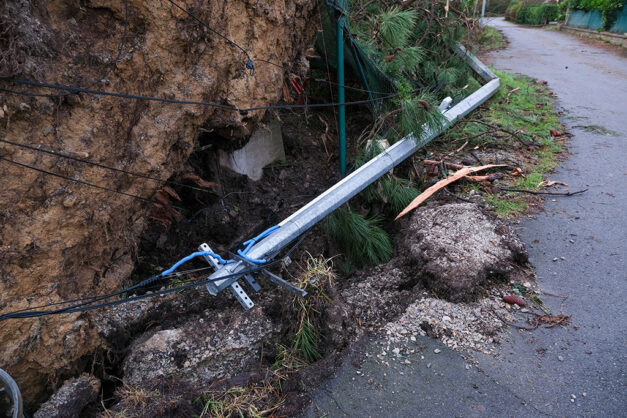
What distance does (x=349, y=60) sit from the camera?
4895mm

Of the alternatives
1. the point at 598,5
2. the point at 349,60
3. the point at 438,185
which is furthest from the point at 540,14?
the point at 438,185

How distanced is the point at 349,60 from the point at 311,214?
7.92 feet

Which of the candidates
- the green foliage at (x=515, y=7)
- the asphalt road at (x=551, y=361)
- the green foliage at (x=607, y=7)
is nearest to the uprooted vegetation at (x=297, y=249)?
the asphalt road at (x=551, y=361)

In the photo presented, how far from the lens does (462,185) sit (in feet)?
14.5

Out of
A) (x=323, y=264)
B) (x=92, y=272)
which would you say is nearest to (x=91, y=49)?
(x=92, y=272)

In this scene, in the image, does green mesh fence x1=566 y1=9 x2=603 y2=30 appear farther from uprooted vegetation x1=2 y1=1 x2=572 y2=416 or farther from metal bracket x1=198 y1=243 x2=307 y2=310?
metal bracket x1=198 y1=243 x2=307 y2=310

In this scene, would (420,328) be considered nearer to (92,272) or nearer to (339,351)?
(339,351)

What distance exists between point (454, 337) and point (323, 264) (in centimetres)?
100

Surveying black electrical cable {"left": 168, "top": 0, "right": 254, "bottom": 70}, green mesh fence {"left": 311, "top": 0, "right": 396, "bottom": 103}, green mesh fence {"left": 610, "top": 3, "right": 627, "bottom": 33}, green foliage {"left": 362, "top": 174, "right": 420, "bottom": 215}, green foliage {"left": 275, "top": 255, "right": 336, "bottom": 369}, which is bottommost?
green mesh fence {"left": 610, "top": 3, "right": 627, "bottom": 33}

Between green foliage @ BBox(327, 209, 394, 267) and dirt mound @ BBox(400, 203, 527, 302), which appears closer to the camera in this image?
dirt mound @ BBox(400, 203, 527, 302)

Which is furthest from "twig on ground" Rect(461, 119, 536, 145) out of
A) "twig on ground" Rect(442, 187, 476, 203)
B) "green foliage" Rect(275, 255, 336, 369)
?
"green foliage" Rect(275, 255, 336, 369)

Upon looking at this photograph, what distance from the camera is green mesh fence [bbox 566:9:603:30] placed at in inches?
701

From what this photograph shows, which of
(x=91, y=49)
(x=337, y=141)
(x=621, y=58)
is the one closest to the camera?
(x=91, y=49)

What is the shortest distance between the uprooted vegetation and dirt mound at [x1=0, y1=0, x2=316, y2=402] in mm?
46
